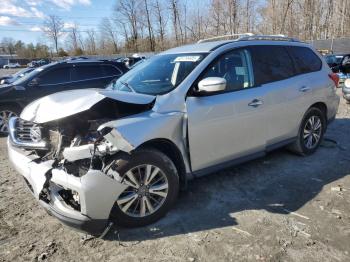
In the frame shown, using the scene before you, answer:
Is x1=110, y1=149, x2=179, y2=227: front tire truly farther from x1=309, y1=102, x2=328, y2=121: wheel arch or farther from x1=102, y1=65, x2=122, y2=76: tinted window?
x1=102, y1=65, x2=122, y2=76: tinted window

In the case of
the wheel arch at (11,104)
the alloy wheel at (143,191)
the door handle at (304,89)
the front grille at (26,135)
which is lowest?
the alloy wheel at (143,191)

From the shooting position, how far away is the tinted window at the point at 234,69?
387cm

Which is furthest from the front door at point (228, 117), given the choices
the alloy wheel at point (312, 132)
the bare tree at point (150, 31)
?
the bare tree at point (150, 31)

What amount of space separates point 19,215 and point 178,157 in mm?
1989

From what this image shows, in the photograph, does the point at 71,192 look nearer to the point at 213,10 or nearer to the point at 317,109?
the point at 317,109

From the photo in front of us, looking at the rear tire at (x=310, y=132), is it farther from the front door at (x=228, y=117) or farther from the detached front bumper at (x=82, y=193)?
the detached front bumper at (x=82, y=193)

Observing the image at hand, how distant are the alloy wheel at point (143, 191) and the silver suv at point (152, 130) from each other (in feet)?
0.03

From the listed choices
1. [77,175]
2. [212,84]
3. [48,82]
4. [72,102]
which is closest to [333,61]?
[48,82]

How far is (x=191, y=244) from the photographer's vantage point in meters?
3.08

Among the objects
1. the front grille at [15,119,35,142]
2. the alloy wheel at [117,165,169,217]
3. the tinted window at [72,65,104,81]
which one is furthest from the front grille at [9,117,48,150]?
the tinted window at [72,65,104,81]

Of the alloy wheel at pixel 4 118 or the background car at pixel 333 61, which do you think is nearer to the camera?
the alloy wheel at pixel 4 118

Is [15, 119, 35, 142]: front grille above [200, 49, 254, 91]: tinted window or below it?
below

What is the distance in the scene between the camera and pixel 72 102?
3.36 metres

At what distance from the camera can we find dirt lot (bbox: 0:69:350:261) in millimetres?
2955
